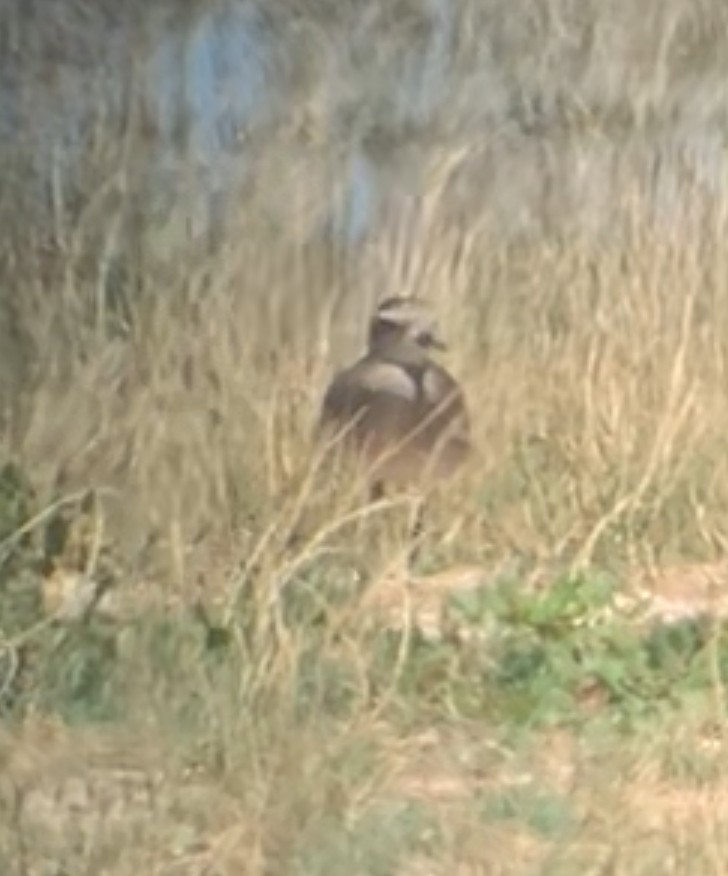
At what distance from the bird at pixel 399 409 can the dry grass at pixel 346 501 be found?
0.08 metres

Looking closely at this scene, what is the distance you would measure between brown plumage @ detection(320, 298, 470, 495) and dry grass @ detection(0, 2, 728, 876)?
3.3 inches

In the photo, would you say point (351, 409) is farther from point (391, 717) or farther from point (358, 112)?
point (391, 717)

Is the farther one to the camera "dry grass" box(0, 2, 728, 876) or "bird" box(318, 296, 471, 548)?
"bird" box(318, 296, 471, 548)

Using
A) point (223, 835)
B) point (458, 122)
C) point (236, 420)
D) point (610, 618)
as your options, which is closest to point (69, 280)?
point (236, 420)

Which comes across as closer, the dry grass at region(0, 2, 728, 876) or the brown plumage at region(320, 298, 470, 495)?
the dry grass at region(0, 2, 728, 876)

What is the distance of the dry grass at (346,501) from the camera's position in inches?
160

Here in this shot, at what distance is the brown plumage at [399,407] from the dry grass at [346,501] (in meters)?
0.09

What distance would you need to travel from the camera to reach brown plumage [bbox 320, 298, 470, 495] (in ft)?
19.6

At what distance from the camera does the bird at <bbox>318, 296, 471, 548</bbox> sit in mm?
5973

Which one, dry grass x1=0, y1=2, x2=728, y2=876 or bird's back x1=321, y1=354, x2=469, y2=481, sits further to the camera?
bird's back x1=321, y1=354, x2=469, y2=481

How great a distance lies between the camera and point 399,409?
605 cm

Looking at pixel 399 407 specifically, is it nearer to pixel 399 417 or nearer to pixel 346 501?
pixel 399 417

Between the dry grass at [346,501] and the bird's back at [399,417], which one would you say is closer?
the dry grass at [346,501]

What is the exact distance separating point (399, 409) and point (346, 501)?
429mm
